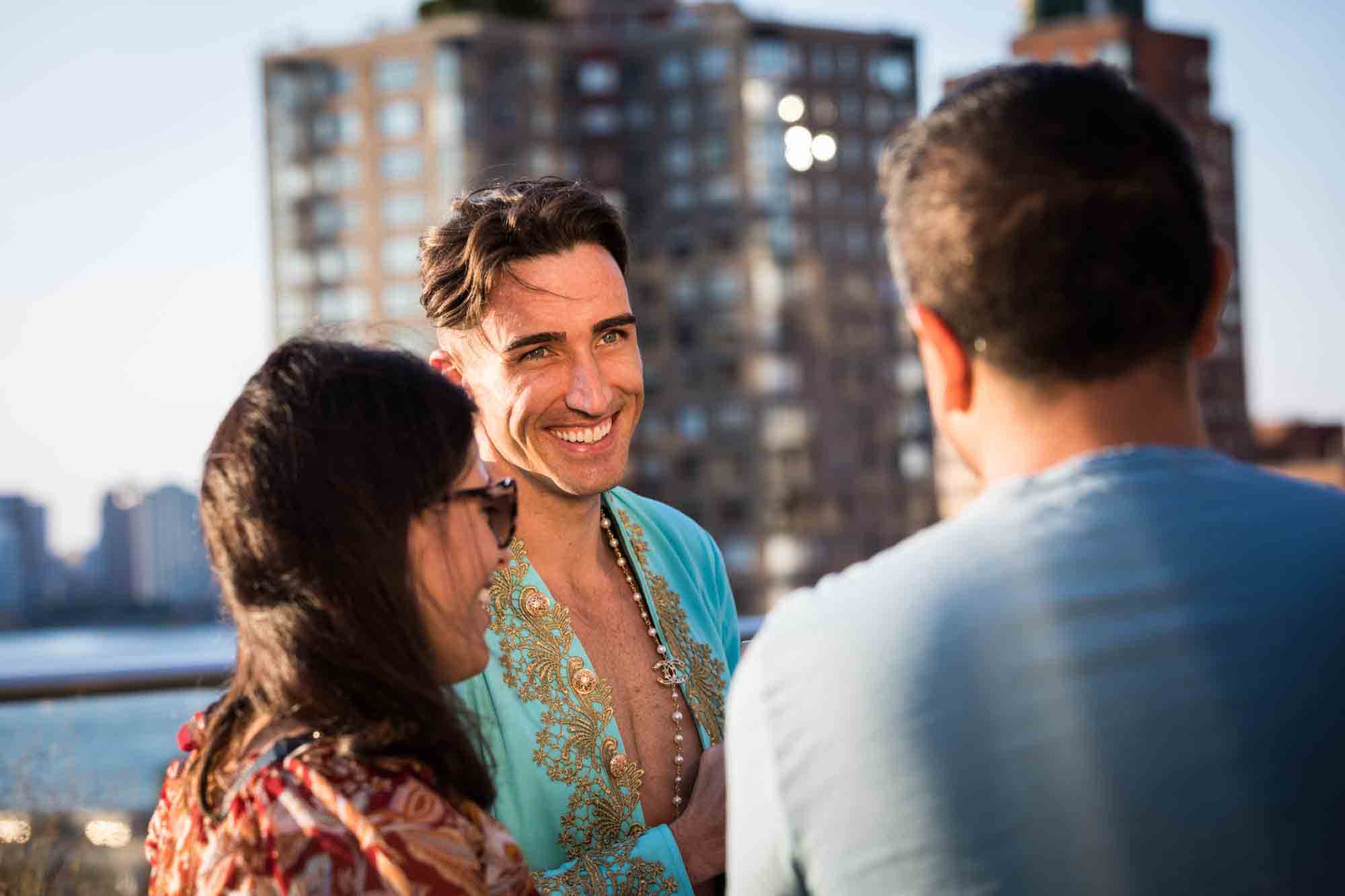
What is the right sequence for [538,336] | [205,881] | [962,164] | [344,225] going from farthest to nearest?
[344,225]
[538,336]
[205,881]
[962,164]

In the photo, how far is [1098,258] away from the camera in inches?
46.2

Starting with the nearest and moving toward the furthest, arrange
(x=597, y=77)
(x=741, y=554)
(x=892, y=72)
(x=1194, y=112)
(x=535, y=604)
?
1. (x=535, y=604)
2. (x=741, y=554)
3. (x=597, y=77)
4. (x=892, y=72)
5. (x=1194, y=112)

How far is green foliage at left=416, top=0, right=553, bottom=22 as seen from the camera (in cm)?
5453

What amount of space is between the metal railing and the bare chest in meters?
1.27

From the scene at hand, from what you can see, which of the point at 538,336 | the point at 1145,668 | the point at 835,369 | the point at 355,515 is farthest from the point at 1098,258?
Result: the point at 835,369

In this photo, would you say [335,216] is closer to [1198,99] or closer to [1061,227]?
[1198,99]

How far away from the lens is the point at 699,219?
5491cm

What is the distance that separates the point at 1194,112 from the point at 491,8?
3252cm

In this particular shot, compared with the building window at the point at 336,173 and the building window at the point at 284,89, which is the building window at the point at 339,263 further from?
the building window at the point at 284,89

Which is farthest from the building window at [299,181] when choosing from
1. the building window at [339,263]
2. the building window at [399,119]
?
the building window at [399,119]

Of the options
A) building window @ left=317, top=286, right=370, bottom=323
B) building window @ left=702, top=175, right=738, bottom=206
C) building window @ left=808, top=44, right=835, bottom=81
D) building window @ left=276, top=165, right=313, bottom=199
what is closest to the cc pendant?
building window @ left=317, top=286, right=370, bottom=323

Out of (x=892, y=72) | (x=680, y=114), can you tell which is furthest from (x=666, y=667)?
(x=892, y=72)

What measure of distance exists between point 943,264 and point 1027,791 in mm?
446

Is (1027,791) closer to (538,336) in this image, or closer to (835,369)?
(538,336)
